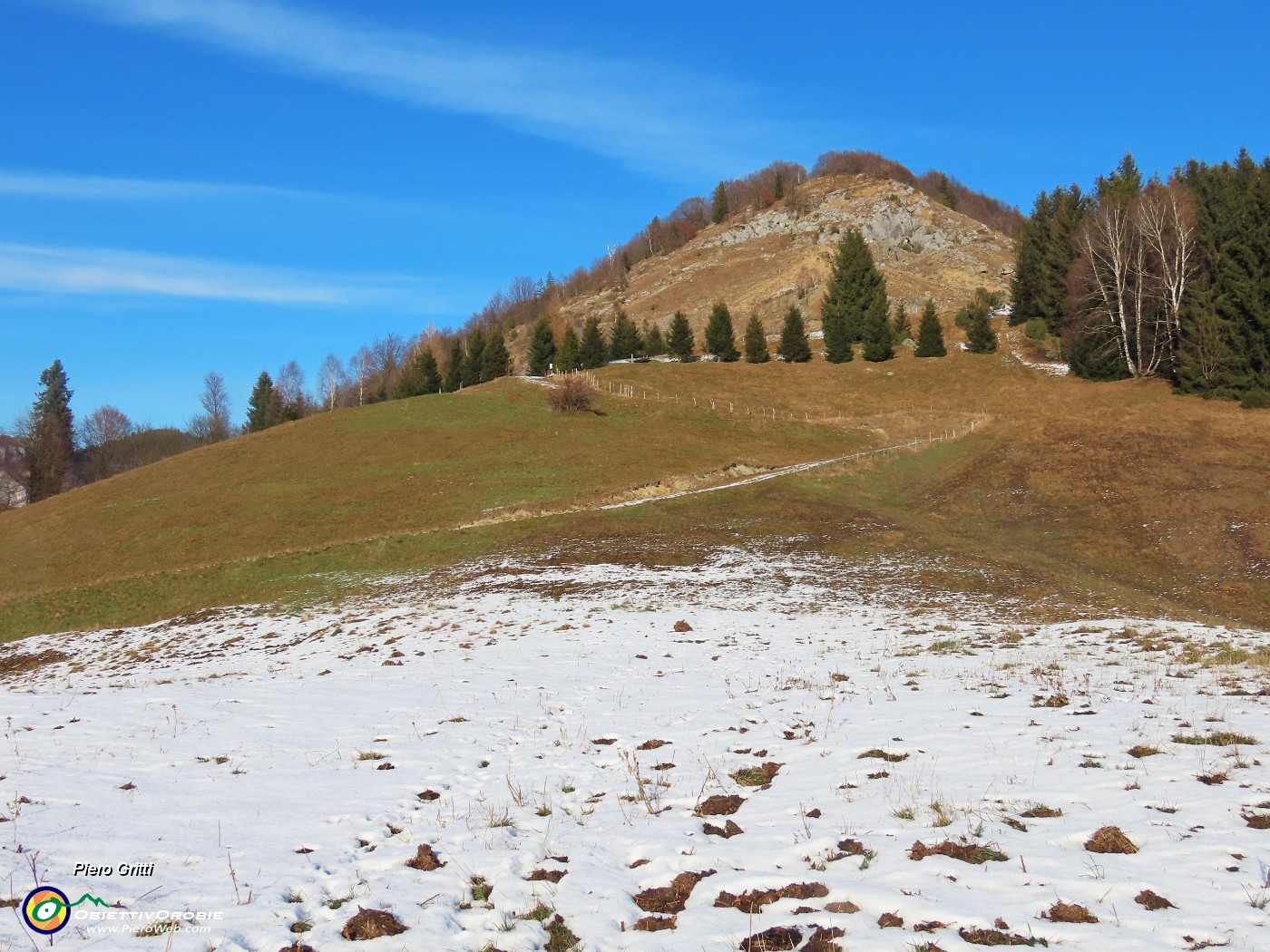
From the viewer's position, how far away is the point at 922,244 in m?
119

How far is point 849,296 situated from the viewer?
265 feet

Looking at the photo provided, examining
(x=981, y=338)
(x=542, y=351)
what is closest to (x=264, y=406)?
(x=542, y=351)

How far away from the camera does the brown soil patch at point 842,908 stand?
17.3ft

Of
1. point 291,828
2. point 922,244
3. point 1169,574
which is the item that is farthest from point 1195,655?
point 922,244

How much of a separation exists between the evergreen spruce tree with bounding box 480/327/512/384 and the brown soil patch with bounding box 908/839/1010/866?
81.4 meters

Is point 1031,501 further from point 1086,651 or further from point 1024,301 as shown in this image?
point 1024,301

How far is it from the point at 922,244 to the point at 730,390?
68.8 meters

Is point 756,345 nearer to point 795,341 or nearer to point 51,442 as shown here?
point 795,341

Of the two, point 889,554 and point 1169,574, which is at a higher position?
point 889,554

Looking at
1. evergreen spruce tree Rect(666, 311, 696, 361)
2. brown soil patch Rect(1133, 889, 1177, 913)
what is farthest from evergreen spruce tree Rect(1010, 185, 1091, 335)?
brown soil patch Rect(1133, 889, 1177, 913)

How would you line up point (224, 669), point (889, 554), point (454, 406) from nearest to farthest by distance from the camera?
point (224, 669) → point (889, 554) → point (454, 406)

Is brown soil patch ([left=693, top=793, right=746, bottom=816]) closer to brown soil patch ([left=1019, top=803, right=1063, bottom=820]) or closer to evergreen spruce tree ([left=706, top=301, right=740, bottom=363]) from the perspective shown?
brown soil patch ([left=1019, top=803, right=1063, bottom=820])

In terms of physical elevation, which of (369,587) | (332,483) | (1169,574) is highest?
(332,483)

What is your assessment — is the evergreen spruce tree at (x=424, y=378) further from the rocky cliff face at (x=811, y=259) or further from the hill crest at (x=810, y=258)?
the rocky cliff face at (x=811, y=259)
